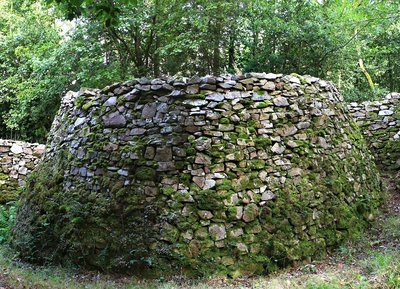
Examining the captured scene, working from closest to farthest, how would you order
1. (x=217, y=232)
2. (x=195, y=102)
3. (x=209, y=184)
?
(x=217, y=232) → (x=209, y=184) → (x=195, y=102)

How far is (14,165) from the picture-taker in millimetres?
10500

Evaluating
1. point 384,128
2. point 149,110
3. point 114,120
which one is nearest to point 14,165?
point 114,120

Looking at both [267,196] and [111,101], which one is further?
[111,101]

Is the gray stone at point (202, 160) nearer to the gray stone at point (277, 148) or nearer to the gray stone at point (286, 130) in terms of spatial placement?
the gray stone at point (277, 148)

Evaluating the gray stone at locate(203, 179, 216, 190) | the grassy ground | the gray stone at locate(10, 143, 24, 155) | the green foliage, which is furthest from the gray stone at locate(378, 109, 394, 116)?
the gray stone at locate(10, 143, 24, 155)

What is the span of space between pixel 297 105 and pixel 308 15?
5.98m

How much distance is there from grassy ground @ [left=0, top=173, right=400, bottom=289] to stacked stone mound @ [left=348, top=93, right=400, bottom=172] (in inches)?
147

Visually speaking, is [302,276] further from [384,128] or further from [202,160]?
[384,128]

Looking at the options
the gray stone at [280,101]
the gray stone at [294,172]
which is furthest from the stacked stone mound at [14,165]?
the gray stone at [294,172]

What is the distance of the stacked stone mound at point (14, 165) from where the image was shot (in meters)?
10.3

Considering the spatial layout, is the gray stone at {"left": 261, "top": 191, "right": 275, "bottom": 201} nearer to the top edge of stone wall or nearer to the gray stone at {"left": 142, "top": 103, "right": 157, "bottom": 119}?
the top edge of stone wall

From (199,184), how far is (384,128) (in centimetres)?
640

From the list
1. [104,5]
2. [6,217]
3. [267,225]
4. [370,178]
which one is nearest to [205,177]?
[267,225]

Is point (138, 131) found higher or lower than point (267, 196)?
higher
